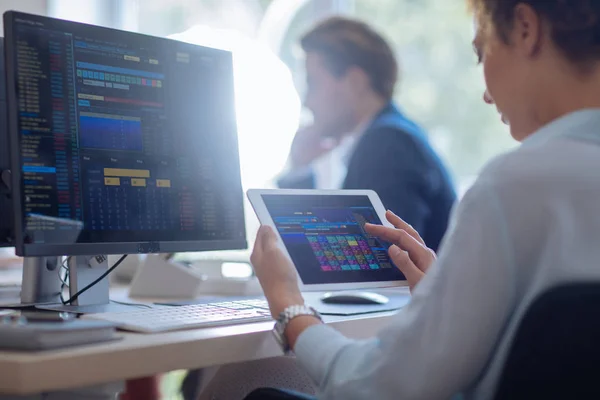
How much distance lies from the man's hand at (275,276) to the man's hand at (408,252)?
9.6 inches

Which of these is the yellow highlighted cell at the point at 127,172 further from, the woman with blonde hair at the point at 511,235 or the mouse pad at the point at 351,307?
the woman with blonde hair at the point at 511,235

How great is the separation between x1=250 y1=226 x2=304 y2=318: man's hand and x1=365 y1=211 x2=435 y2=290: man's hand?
244 millimetres

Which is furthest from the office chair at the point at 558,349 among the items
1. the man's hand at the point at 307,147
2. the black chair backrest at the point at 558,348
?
the man's hand at the point at 307,147

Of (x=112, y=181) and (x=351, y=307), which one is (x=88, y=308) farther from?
(x=351, y=307)


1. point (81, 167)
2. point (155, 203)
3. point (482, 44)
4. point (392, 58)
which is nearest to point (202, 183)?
point (155, 203)

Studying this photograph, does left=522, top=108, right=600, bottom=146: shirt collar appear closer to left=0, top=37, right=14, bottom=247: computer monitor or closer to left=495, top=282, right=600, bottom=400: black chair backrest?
left=495, top=282, right=600, bottom=400: black chair backrest

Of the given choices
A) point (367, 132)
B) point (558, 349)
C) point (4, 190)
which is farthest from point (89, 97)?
point (367, 132)

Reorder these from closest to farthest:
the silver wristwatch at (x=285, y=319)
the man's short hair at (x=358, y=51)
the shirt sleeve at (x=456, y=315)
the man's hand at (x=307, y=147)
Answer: the shirt sleeve at (x=456, y=315), the silver wristwatch at (x=285, y=319), the man's short hair at (x=358, y=51), the man's hand at (x=307, y=147)

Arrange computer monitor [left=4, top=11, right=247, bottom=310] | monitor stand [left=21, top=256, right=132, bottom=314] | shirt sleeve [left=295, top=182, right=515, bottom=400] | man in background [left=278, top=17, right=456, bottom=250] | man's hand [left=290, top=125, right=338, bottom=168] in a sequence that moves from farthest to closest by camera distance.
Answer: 1. man's hand [left=290, top=125, right=338, bottom=168]
2. man in background [left=278, top=17, right=456, bottom=250]
3. monitor stand [left=21, top=256, right=132, bottom=314]
4. computer monitor [left=4, top=11, right=247, bottom=310]
5. shirt sleeve [left=295, top=182, right=515, bottom=400]

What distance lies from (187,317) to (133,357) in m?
0.24

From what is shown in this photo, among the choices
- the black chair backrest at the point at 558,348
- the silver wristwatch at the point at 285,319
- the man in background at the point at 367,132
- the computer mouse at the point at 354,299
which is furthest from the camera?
the man in background at the point at 367,132

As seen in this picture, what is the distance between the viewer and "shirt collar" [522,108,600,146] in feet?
2.85

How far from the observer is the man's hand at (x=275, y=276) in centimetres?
111

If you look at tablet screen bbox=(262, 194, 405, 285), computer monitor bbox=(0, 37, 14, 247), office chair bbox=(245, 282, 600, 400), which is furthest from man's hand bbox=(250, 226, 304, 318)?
computer monitor bbox=(0, 37, 14, 247)
